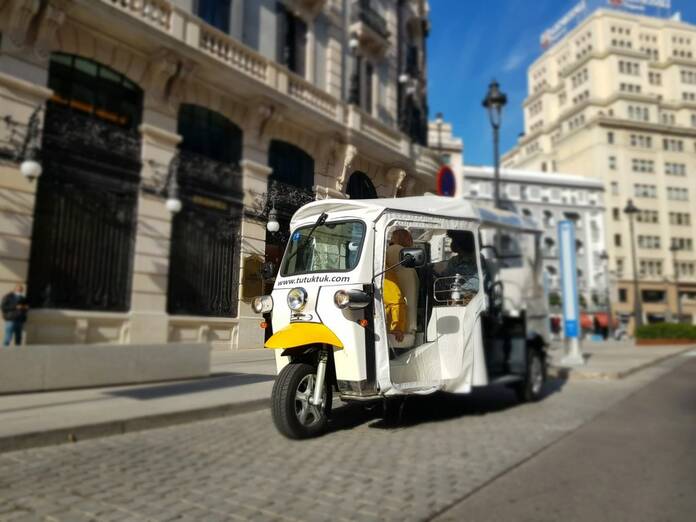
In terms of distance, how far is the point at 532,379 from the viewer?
895 cm

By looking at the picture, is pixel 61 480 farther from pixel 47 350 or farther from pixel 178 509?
pixel 47 350

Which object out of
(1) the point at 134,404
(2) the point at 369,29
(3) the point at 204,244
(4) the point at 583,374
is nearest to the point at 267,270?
(3) the point at 204,244

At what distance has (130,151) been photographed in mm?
2641

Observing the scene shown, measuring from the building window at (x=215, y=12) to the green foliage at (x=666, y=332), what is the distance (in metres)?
32.6

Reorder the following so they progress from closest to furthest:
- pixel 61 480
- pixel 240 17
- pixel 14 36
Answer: pixel 14 36 < pixel 61 480 < pixel 240 17

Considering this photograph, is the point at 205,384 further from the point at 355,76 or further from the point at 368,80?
the point at 368,80

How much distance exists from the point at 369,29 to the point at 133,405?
13.6 feet

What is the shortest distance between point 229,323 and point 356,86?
3.93 m

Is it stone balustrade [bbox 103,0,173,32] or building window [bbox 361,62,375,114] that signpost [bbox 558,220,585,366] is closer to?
building window [bbox 361,62,375,114]

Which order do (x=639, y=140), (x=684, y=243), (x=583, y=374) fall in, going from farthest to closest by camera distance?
(x=639, y=140) → (x=684, y=243) → (x=583, y=374)

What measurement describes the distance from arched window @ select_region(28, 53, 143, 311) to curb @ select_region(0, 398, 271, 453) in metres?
1.87

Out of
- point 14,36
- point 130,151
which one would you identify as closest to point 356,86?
point 14,36

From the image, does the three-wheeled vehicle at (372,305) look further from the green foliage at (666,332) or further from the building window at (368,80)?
the green foliage at (666,332)

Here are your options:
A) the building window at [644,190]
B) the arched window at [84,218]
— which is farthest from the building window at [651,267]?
the arched window at [84,218]
